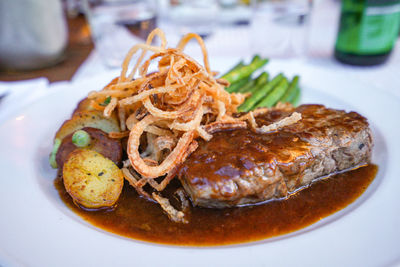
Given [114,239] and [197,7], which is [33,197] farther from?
[197,7]

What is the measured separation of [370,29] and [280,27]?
1380 mm

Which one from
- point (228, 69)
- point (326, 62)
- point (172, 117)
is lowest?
point (326, 62)

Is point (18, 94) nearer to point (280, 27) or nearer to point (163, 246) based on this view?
point (163, 246)

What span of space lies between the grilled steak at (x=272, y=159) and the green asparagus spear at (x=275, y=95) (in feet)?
2.01

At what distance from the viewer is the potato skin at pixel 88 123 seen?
2.39 meters

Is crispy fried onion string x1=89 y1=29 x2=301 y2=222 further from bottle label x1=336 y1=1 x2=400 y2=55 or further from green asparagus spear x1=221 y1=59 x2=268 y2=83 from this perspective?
bottle label x1=336 y1=1 x2=400 y2=55

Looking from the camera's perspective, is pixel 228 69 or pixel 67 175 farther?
pixel 228 69

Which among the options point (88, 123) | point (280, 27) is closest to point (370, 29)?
point (280, 27)

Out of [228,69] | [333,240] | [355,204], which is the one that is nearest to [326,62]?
[228,69]

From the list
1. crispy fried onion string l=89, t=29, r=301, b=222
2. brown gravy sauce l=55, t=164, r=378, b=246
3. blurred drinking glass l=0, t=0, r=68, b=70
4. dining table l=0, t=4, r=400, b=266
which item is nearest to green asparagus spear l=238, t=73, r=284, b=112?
dining table l=0, t=4, r=400, b=266

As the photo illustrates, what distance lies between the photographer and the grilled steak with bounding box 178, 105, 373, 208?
6.34ft

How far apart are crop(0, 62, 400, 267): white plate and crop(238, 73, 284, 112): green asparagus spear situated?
3.35 feet

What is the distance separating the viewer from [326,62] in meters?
4.39

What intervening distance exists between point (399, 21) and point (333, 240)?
3.23 metres
